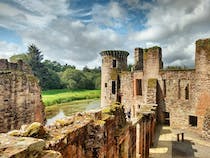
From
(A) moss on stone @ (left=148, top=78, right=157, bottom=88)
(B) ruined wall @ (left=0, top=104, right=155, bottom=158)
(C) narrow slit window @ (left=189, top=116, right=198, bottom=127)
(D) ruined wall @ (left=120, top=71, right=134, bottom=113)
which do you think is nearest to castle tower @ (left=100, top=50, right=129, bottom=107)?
(D) ruined wall @ (left=120, top=71, right=134, bottom=113)

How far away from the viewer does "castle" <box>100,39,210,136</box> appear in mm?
19578

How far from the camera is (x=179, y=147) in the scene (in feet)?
54.2

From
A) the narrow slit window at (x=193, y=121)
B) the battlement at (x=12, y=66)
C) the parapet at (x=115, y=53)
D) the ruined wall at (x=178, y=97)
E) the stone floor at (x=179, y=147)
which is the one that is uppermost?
the parapet at (x=115, y=53)

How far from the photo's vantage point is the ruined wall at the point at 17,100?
9.39m

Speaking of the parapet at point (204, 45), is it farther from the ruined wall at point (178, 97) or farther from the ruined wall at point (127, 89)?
the ruined wall at point (127, 89)

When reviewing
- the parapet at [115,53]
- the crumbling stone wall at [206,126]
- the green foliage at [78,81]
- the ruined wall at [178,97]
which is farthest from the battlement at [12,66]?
the green foliage at [78,81]

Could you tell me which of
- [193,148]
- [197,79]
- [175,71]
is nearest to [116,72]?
[175,71]

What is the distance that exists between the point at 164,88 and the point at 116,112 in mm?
15336

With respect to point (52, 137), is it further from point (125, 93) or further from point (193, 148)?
point (125, 93)

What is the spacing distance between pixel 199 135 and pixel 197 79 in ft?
16.0

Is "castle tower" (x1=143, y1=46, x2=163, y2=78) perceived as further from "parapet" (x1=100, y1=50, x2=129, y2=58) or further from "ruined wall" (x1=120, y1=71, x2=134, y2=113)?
"parapet" (x1=100, y1=50, x2=129, y2=58)

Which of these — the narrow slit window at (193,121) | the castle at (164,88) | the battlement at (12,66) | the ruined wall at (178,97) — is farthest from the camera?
the narrow slit window at (193,121)

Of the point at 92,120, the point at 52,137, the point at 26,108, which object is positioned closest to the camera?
the point at 52,137

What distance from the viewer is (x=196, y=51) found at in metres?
20.1
